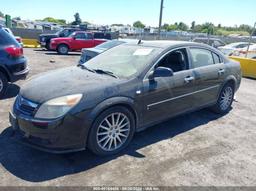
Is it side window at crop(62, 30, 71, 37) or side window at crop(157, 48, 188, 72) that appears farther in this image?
side window at crop(62, 30, 71, 37)

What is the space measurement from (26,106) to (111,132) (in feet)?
3.91

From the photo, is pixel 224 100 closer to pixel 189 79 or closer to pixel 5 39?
pixel 189 79

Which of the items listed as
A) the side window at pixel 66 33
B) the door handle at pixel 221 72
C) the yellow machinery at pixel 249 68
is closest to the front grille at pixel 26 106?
the door handle at pixel 221 72

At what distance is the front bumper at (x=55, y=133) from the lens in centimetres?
307

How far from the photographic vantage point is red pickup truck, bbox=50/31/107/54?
52.6 feet

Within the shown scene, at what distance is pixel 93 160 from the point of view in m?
3.46

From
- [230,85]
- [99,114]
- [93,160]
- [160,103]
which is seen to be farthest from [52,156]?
[230,85]

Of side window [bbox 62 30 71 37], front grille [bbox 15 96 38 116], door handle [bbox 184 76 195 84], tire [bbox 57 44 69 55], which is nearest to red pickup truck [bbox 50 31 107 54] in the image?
tire [bbox 57 44 69 55]

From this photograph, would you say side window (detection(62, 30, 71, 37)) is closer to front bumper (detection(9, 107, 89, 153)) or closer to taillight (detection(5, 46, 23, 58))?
taillight (detection(5, 46, 23, 58))

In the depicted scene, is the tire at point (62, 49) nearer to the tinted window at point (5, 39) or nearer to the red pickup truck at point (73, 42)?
the red pickup truck at point (73, 42)

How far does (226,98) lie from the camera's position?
559cm

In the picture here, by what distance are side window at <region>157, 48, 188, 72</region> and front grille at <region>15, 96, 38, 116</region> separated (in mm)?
2060

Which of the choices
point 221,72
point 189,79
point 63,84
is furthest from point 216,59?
point 63,84

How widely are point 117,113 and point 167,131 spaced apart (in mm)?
1377
